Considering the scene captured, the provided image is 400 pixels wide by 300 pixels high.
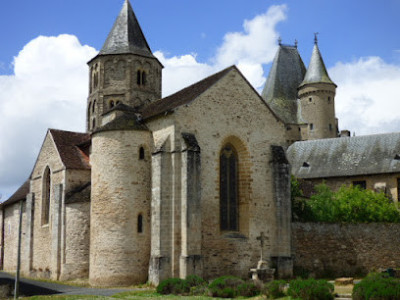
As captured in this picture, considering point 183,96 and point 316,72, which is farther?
point 316,72

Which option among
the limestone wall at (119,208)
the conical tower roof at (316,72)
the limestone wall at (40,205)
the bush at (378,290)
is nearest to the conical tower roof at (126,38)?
the limestone wall at (40,205)

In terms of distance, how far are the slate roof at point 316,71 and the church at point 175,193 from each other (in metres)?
35.6

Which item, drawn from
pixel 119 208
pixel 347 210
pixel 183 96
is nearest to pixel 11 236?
pixel 119 208

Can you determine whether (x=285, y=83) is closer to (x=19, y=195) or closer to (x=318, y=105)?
(x=318, y=105)

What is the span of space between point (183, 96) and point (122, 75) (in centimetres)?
974

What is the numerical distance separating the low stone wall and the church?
1.47 m

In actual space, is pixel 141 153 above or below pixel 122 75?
below

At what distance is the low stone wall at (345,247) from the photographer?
27.4 m

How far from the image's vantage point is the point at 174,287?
2000 cm

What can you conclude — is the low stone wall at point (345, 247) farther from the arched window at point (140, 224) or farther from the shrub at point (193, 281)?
the shrub at point (193, 281)

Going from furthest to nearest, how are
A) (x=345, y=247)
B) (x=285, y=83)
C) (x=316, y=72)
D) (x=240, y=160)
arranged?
1. (x=285, y=83)
2. (x=316, y=72)
3. (x=345, y=247)
4. (x=240, y=160)

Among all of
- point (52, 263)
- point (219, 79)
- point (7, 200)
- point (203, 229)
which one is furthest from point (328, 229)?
point (7, 200)

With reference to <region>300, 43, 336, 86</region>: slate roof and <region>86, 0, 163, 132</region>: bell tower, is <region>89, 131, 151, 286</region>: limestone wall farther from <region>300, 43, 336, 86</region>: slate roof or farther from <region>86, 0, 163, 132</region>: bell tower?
<region>300, 43, 336, 86</region>: slate roof

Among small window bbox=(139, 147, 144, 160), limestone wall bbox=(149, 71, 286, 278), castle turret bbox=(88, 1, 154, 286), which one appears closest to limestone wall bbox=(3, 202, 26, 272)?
castle turret bbox=(88, 1, 154, 286)
